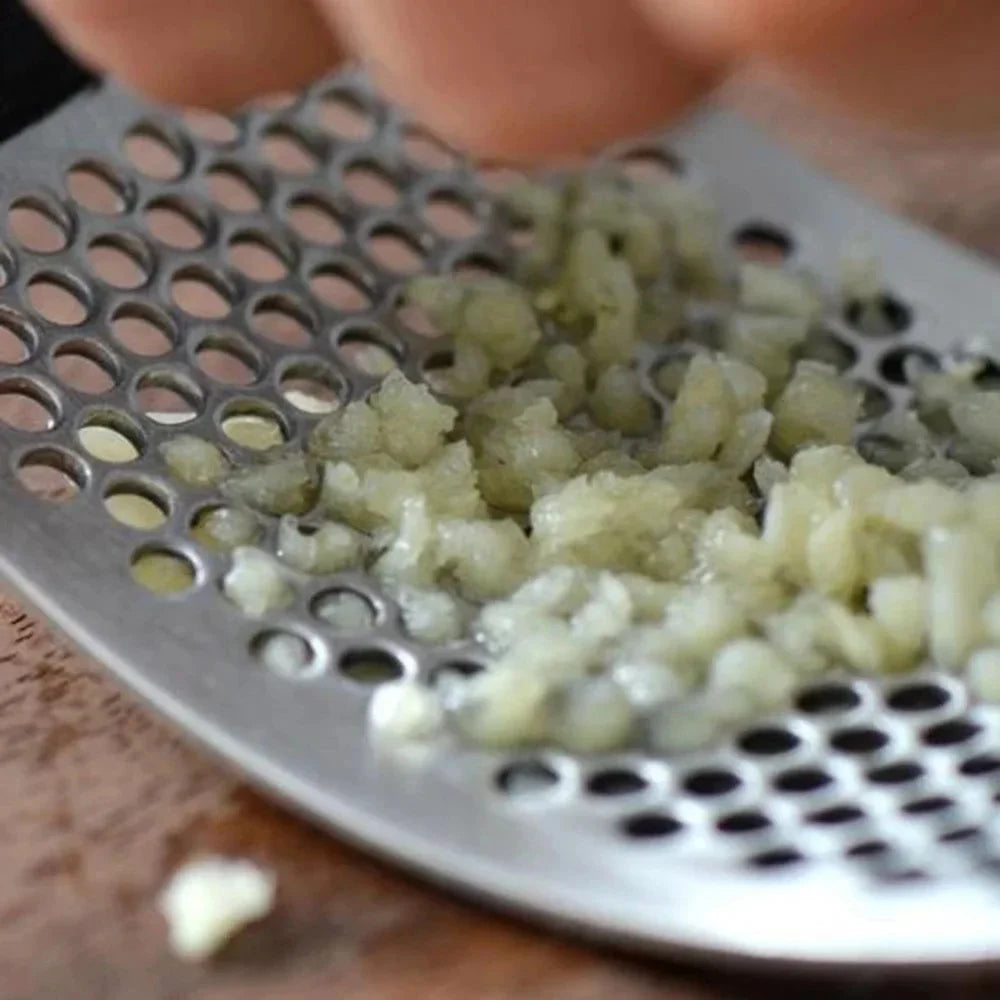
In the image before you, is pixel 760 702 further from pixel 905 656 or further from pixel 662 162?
pixel 662 162

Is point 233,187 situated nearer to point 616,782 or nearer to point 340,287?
point 340,287

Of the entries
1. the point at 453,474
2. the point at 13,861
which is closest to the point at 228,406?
the point at 453,474

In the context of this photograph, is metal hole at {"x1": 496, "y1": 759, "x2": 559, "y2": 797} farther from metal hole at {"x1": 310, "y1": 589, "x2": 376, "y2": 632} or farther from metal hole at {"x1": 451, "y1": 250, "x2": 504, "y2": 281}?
metal hole at {"x1": 451, "y1": 250, "x2": 504, "y2": 281}

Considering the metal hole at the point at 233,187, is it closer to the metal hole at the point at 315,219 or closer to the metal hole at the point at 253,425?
the metal hole at the point at 315,219

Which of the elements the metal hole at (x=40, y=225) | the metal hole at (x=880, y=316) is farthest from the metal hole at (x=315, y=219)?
the metal hole at (x=880, y=316)

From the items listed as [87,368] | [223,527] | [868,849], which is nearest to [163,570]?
[223,527]

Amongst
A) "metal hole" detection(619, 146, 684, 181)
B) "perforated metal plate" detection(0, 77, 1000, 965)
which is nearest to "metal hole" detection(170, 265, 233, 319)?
"perforated metal plate" detection(0, 77, 1000, 965)

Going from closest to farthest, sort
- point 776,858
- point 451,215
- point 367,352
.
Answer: point 776,858
point 367,352
point 451,215
